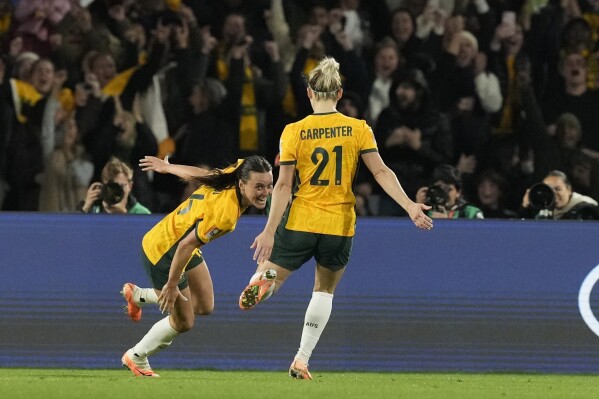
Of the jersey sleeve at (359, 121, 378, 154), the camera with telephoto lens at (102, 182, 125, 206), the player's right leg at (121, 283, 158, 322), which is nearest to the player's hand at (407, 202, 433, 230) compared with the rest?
the jersey sleeve at (359, 121, 378, 154)

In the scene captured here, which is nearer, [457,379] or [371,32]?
[457,379]

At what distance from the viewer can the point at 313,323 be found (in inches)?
341

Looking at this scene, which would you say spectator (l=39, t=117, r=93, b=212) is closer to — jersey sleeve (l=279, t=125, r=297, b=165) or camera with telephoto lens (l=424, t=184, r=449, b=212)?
camera with telephoto lens (l=424, t=184, r=449, b=212)

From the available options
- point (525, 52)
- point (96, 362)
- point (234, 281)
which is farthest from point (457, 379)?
point (525, 52)

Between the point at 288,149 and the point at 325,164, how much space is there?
0.83 feet

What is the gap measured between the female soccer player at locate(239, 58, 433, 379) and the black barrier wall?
1.43 metres

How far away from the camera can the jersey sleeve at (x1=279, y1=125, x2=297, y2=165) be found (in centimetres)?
841

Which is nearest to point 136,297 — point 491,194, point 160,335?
point 160,335

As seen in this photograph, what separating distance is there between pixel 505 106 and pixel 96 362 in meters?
4.99

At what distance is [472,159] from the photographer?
41.2 ft

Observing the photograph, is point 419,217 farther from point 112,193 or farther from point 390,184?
point 112,193

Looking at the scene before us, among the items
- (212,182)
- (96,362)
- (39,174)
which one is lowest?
(96,362)

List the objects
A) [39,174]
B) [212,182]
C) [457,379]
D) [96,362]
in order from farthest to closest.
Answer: [39,174]
[96,362]
[457,379]
[212,182]

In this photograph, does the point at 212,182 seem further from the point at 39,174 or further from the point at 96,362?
the point at 39,174
